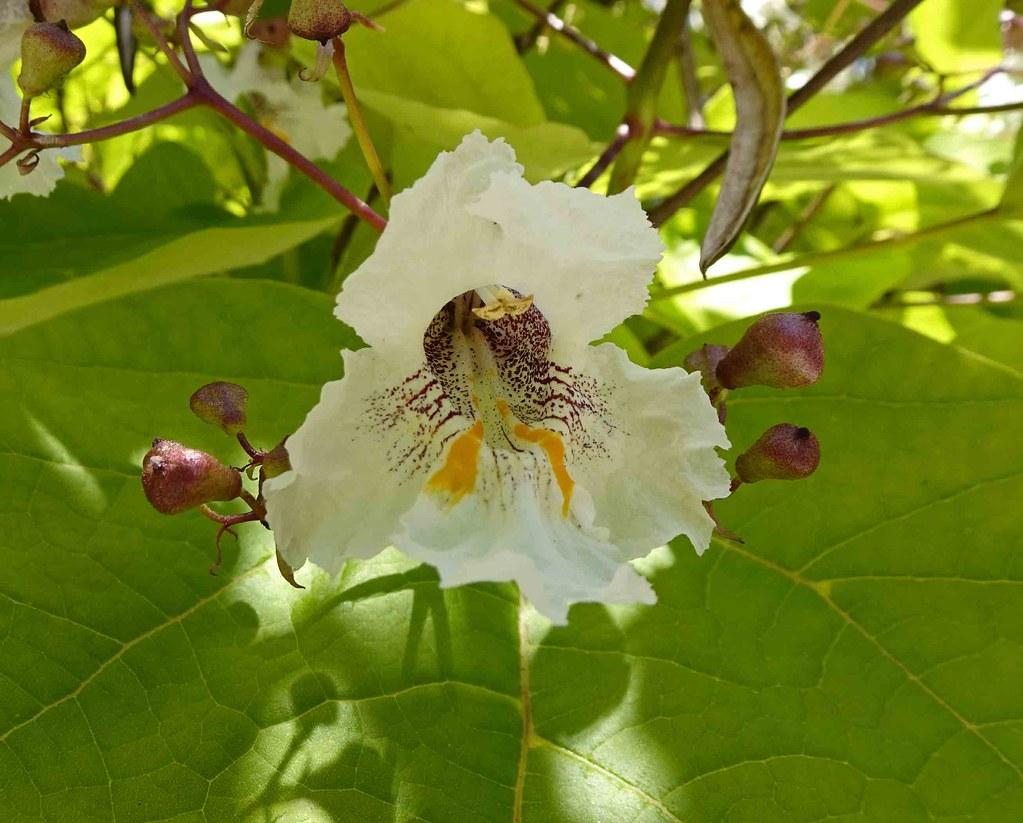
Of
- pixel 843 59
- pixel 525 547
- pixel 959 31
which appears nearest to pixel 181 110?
pixel 525 547

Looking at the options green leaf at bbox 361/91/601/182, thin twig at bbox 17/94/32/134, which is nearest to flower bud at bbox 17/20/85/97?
thin twig at bbox 17/94/32/134

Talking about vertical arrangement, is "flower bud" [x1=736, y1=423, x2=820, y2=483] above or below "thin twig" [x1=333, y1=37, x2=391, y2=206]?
below

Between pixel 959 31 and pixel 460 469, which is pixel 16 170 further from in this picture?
pixel 959 31

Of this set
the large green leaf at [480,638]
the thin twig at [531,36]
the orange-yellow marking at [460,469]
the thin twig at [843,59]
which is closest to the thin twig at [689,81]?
the thin twig at [531,36]

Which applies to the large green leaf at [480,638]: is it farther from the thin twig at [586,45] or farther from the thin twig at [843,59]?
the thin twig at [586,45]

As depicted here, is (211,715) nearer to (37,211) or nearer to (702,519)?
(702,519)

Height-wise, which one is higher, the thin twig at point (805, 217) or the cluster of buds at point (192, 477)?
the thin twig at point (805, 217)

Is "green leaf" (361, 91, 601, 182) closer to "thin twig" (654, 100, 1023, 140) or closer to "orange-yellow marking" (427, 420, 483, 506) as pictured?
"thin twig" (654, 100, 1023, 140)
